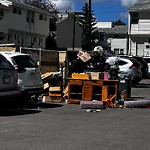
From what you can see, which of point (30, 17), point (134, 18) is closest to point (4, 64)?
point (30, 17)

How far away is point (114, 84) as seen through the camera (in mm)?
16062

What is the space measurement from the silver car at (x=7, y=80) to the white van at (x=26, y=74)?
0.76 m

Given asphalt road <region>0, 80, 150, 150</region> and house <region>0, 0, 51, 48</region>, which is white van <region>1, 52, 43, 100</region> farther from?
house <region>0, 0, 51, 48</region>

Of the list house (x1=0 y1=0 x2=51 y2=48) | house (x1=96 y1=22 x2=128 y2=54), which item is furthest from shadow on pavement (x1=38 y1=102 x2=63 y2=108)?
house (x1=96 y1=22 x2=128 y2=54)

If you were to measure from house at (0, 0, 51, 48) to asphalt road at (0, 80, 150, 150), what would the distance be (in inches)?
1215

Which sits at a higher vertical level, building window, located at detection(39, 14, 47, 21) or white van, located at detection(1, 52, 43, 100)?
building window, located at detection(39, 14, 47, 21)

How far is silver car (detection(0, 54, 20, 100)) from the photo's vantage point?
12646mm

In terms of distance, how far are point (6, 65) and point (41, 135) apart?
4344mm

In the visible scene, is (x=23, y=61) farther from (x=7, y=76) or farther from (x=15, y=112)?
(x=15, y=112)

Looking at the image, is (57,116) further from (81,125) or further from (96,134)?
(96,134)

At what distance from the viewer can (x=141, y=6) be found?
54.5 metres

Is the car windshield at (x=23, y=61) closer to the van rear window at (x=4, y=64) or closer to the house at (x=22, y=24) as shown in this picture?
the van rear window at (x=4, y=64)

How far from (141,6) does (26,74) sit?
139ft

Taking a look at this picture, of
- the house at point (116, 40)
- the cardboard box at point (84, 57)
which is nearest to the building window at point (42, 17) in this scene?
the house at point (116, 40)
